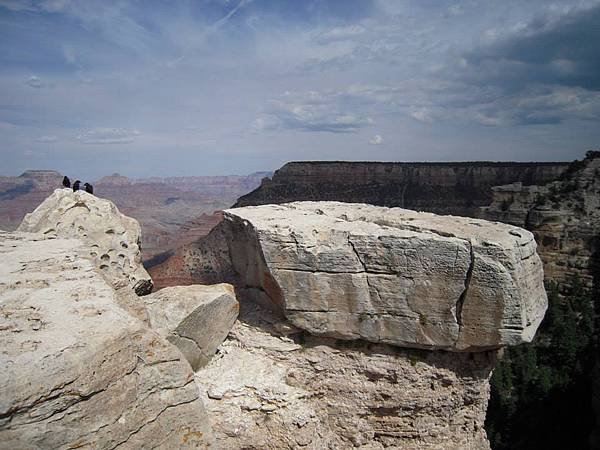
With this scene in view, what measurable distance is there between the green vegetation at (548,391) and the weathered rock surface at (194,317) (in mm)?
15042

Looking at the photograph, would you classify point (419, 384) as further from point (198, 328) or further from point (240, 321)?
point (198, 328)

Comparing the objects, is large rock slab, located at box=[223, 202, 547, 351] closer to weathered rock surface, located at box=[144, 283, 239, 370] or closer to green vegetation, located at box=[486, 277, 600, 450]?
weathered rock surface, located at box=[144, 283, 239, 370]

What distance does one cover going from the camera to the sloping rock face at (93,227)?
6.88m

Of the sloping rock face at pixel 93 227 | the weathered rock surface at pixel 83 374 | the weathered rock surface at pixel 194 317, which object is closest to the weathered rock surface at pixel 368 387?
the weathered rock surface at pixel 194 317

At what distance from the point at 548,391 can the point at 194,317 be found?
18.9 m

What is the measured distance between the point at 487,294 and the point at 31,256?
20.7ft

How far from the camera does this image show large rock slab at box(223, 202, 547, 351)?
6.21 metres

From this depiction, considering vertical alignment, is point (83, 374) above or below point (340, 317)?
above

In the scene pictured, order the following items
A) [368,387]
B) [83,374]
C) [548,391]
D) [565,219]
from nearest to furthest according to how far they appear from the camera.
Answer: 1. [83,374]
2. [368,387]
3. [548,391]
4. [565,219]

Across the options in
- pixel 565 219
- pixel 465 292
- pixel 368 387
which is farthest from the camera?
pixel 565 219

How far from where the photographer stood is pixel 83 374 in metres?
3.46

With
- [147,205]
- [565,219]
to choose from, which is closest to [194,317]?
[565,219]

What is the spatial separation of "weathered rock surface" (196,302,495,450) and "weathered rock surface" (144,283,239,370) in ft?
1.06

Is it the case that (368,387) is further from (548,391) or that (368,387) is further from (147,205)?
(147,205)
